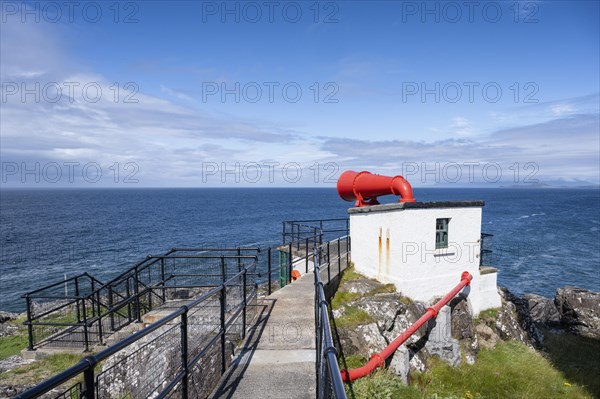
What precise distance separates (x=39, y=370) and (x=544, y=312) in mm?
25883

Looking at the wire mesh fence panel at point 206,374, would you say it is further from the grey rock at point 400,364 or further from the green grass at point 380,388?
the grey rock at point 400,364

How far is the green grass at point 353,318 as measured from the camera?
10297mm

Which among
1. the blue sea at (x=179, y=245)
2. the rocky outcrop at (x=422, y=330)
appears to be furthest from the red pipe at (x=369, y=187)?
the blue sea at (x=179, y=245)

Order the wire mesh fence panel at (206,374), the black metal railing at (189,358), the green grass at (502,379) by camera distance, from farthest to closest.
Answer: the green grass at (502,379)
the wire mesh fence panel at (206,374)
the black metal railing at (189,358)

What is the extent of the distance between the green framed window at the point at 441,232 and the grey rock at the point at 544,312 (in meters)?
13.7

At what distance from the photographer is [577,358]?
1534 centimetres

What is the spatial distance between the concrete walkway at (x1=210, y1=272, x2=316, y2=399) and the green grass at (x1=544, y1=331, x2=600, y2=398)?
960 centimetres

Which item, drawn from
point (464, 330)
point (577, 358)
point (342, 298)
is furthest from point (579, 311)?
point (342, 298)

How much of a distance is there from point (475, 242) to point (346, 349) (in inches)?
272

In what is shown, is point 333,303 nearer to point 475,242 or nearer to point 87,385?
point 475,242

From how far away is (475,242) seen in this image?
13.7 meters

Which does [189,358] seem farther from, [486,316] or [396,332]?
[486,316]

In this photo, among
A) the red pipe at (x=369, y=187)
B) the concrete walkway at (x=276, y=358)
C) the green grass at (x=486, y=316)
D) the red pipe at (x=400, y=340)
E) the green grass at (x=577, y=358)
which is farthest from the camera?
the green grass at (x=486, y=316)

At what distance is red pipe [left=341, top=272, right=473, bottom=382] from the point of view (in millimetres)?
8407
